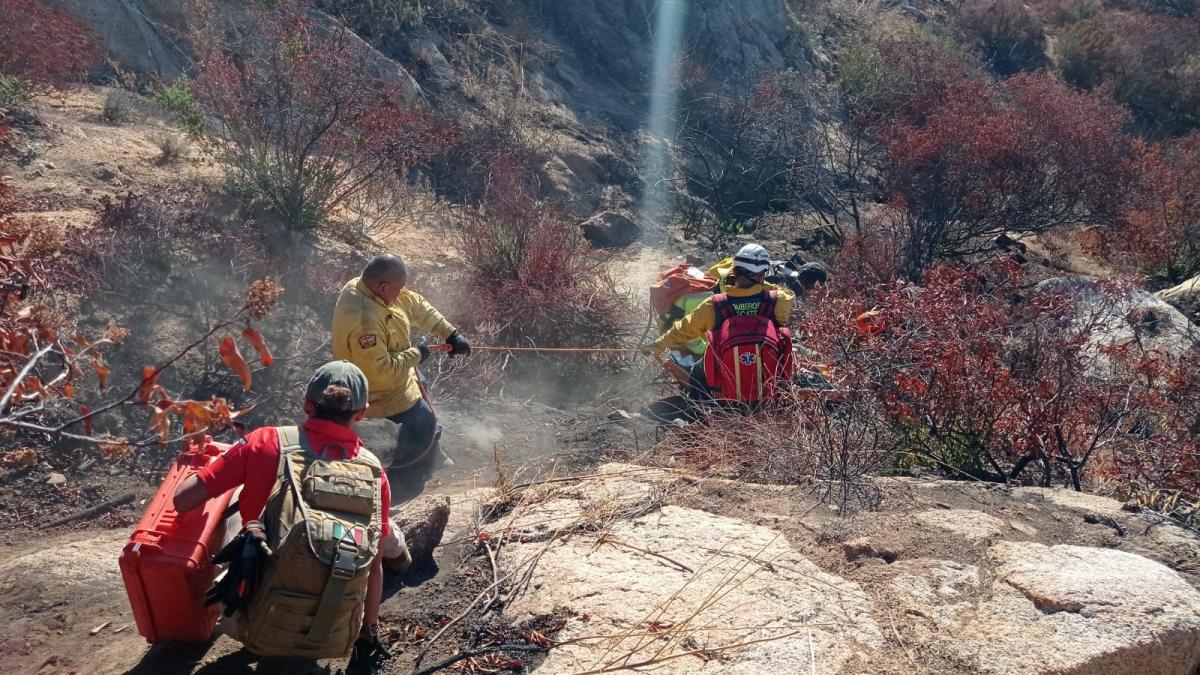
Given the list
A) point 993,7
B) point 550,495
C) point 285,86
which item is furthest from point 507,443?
point 993,7

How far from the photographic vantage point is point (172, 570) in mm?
3012

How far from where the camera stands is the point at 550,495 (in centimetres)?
441

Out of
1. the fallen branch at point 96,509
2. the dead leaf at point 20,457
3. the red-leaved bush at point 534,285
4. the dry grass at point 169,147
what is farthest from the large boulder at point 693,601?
the dry grass at point 169,147

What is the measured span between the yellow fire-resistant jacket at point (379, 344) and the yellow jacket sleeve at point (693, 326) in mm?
1716

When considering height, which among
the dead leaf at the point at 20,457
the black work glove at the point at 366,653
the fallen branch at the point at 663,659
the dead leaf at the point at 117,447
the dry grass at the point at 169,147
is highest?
the dry grass at the point at 169,147

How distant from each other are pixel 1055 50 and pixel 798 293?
51.3 feet

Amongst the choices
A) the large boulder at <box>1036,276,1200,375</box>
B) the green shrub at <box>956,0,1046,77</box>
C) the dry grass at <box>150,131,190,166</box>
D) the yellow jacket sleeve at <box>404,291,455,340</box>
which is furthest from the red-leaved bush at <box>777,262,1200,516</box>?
the green shrub at <box>956,0,1046,77</box>

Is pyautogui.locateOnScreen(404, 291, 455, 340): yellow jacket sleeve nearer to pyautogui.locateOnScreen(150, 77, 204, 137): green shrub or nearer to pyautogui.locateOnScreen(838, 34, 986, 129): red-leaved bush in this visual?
pyautogui.locateOnScreen(150, 77, 204, 137): green shrub

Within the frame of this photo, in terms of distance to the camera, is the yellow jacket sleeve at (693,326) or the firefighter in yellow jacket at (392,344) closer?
the firefighter in yellow jacket at (392,344)

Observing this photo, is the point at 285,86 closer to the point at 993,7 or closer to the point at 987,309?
the point at 987,309

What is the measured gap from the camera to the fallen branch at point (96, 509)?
472 cm

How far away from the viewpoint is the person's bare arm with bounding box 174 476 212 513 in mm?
2920

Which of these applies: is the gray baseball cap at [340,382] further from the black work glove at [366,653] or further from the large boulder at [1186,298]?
the large boulder at [1186,298]

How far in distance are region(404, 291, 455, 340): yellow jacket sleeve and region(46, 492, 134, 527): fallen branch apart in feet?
6.19
